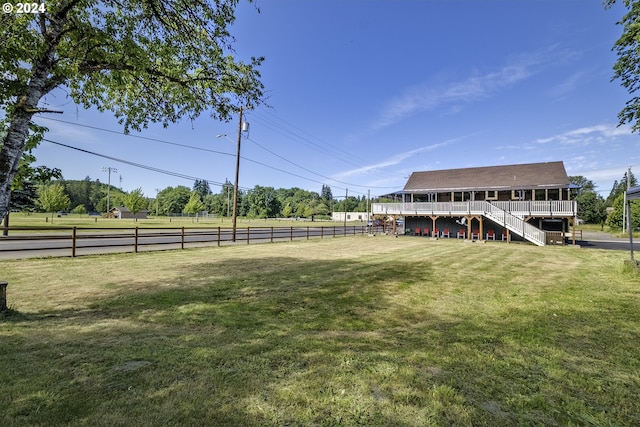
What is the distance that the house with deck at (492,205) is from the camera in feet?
71.9

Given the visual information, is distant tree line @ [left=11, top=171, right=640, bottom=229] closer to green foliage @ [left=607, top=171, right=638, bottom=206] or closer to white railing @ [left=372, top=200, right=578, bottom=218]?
green foliage @ [left=607, top=171, right=638, bottom=206]

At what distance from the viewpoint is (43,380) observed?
9.57ft

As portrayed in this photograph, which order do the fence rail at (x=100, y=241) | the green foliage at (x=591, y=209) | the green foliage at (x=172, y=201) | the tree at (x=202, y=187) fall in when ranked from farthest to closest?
the tree at (x=202, y=187), the green foliage at (x=172, y=201), the green foliage at (x=591, y=209), the fence rail at (x=100, y=241)

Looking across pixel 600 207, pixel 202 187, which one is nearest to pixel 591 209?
pixel 600 207

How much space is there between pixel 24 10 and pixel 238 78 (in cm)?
324

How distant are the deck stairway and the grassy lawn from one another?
15.3 m

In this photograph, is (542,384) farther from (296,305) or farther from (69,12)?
(69,12)

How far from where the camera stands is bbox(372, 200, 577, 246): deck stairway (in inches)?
827

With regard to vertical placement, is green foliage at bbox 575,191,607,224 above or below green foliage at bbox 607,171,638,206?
below

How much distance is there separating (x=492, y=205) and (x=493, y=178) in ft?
17.4

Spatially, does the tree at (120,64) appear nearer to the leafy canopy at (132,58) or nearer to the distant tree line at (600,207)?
the leafy canopy at (132,58)

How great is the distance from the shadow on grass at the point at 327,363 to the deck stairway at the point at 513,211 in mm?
17543

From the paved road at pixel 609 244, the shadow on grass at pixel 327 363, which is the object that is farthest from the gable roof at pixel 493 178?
the shadow on grass at pixel 327 363

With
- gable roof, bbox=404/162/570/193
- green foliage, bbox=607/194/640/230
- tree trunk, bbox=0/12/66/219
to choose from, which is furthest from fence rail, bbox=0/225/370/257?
green foliage, bbox=607/194/640/230
